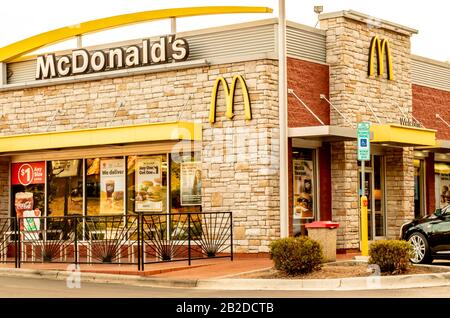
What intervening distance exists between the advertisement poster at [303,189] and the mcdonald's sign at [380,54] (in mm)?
3455

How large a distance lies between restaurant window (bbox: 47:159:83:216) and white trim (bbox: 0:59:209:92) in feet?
7.78

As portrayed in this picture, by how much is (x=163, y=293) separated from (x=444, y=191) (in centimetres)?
1546

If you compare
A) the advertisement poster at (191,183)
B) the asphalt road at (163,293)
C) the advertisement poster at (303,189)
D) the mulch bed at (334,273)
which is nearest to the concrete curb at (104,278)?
the asphalt road at (163,293)

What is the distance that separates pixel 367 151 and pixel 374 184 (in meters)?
6.25

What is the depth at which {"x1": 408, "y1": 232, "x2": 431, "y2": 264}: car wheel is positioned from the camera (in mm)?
20391

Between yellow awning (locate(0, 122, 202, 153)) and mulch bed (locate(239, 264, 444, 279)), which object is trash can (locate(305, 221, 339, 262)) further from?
yellow awning (locate(0, 122, 202, 153))

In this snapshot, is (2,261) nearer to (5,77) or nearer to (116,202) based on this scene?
(116,202)

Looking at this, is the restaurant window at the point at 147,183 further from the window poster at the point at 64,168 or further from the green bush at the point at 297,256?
the green bush at the point at 297,256

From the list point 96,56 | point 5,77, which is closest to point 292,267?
point 96,56

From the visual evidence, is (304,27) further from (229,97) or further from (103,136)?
(103,136)

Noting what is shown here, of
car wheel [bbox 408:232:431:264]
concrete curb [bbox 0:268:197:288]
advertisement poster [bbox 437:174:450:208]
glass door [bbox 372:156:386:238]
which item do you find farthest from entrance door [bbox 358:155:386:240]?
concrete curb [bbox 0:268:197:288]

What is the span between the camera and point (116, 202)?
25.7 m
